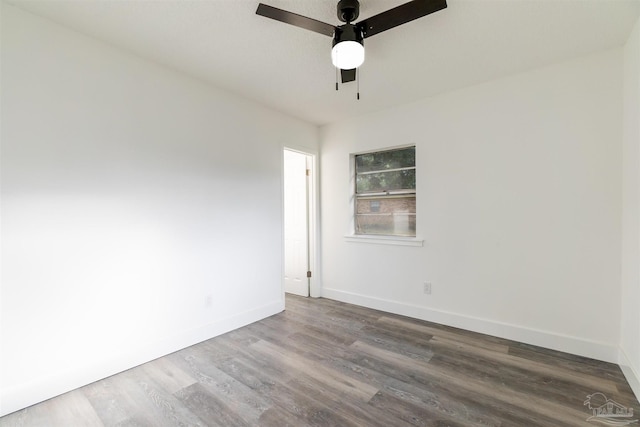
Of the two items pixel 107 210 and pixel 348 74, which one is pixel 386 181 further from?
pixel 107 210

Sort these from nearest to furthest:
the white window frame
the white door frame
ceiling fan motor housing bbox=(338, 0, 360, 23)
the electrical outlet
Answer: ceiling fan motor housing bbox=(338, 0, 360, 23)
the electrical outlet
the white window frame
the white door frame

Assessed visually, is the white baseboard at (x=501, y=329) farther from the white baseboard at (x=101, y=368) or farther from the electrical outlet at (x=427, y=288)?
the white baseboard at (x=101, y=368)

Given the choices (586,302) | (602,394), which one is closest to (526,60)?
(586,302)

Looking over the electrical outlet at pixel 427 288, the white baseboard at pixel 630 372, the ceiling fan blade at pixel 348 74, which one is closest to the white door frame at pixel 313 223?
the electrical outlet at pixel 427 288

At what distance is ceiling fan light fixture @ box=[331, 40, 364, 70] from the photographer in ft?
5.43

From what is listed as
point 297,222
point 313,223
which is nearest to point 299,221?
point 297,222

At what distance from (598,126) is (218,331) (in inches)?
153

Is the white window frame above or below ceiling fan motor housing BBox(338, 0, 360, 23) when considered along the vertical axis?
below

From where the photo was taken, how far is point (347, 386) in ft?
6.66

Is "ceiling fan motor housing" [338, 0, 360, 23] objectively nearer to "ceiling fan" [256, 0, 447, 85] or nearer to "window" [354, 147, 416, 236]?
"ceiling fan" [256, 0, 447, 85]

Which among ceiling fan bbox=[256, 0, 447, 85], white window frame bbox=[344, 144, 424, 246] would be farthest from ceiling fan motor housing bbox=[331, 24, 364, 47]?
A: white window frame bbox=[344, 144, 424, 246]

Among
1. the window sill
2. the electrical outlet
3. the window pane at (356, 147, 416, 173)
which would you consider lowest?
the electrical outlet

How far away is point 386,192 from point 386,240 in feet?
2.04

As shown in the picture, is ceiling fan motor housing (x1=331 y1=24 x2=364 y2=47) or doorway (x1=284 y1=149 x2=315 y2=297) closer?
ceiling fan motor housing (x1=331 y1=24 x2=364 y2=47)
